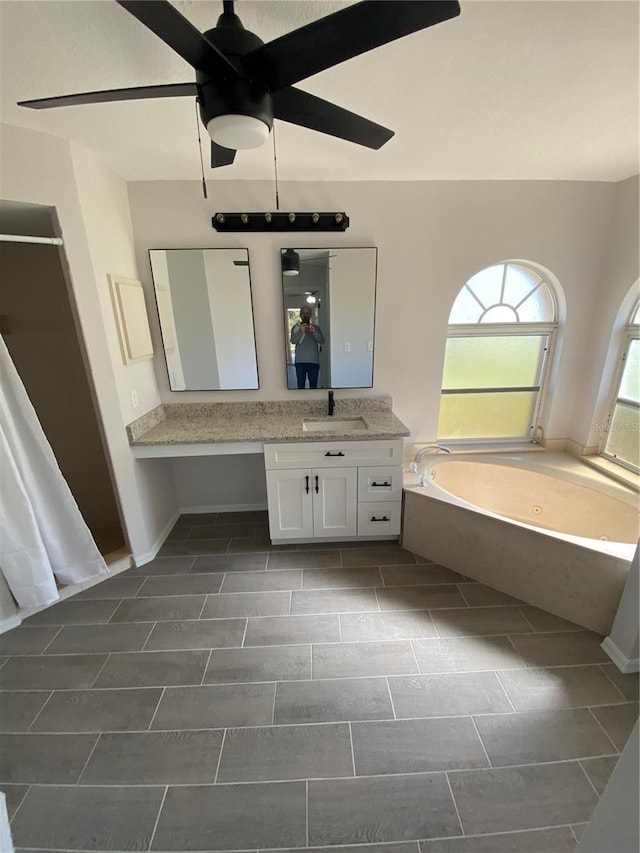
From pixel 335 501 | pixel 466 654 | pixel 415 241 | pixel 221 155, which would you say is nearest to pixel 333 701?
pixel 466 654

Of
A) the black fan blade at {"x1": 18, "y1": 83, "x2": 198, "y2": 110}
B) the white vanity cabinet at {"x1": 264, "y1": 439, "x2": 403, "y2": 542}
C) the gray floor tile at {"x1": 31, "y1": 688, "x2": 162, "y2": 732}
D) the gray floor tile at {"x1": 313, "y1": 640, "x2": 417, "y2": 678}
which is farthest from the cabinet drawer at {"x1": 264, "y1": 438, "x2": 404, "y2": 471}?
the black fan blade at {"x1": 18, "y1": 83, "x2": 198, "y2": 110}

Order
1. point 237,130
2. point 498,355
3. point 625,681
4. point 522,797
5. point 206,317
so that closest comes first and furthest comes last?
point 237,130
point 522,797
point 625,681
point 206,317
point 498,355

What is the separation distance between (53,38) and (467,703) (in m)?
2.87

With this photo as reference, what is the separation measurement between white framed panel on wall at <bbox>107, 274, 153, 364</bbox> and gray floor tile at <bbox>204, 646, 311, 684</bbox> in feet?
5.86

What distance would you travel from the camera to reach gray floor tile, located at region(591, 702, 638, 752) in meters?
1.36

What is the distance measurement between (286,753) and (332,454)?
1455 mm

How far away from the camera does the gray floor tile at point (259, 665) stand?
1604 mm

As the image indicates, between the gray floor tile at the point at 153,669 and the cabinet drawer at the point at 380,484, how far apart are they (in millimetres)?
1294

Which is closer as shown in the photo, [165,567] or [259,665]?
[259,665]

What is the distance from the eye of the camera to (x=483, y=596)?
202 centimetres

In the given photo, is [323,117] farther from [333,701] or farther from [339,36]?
[333,701]

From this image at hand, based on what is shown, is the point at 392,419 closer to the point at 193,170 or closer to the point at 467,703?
the point at 467,703

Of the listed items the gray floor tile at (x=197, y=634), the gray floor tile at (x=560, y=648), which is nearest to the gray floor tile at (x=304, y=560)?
the gray floor tile at (x=197, y=634)

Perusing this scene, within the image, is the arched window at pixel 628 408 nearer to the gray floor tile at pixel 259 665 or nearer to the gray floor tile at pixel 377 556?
the gray floor tile at pixel 377 556
